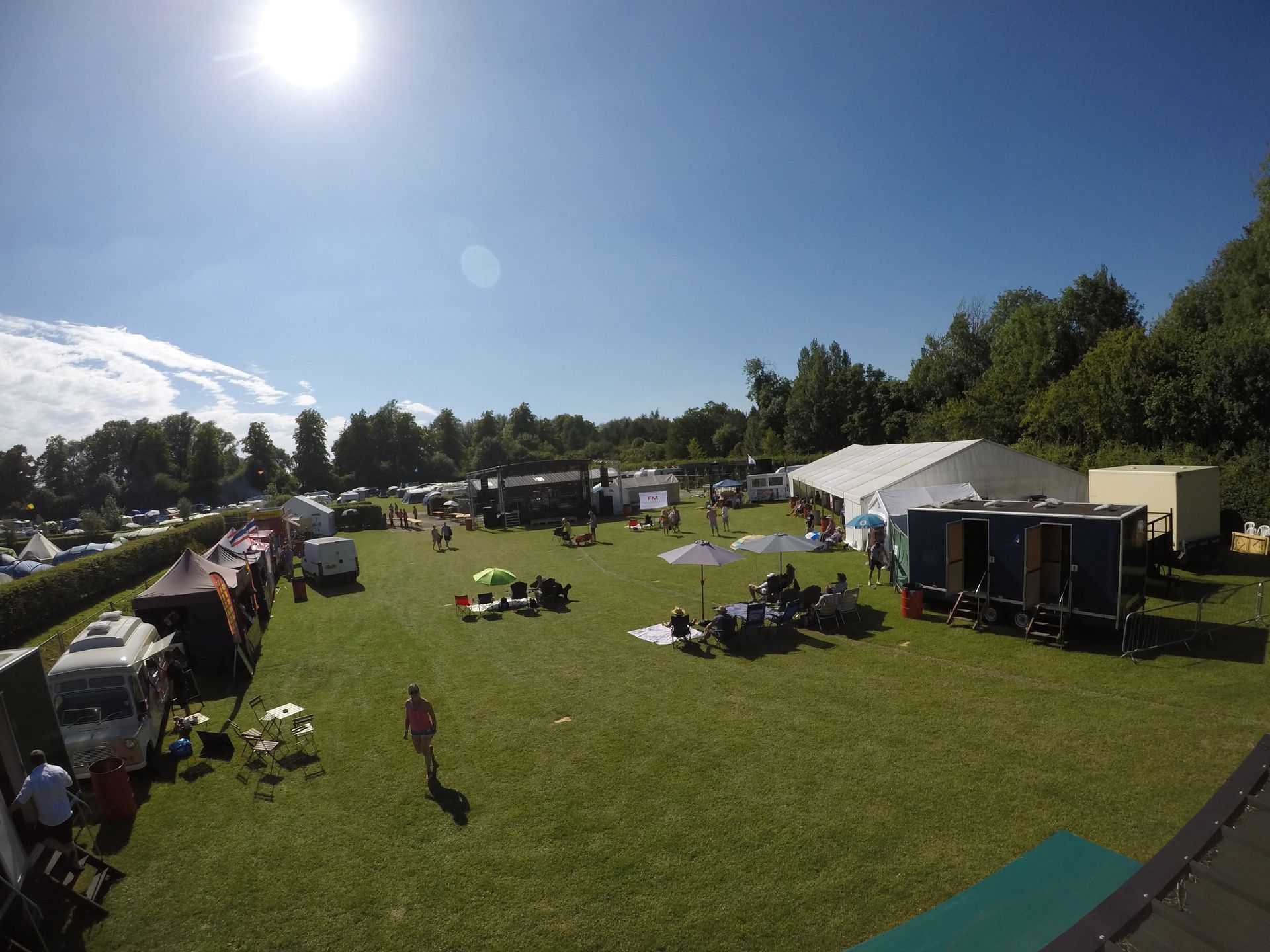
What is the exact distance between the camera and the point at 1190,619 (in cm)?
1228

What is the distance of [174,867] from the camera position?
6852 mm

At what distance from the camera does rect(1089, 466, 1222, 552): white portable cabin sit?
16062 millimetres

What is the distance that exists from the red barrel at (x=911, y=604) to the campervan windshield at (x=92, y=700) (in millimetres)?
14308

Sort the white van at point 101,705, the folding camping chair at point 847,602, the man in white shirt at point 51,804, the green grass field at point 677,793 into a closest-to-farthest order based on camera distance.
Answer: the green grass field at point 677,793 < the man in white shirt at point 51,804 < the white van at point 101,705 < the folding camping chair at point 847,602

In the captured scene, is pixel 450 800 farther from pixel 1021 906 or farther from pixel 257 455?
pixel 257 455

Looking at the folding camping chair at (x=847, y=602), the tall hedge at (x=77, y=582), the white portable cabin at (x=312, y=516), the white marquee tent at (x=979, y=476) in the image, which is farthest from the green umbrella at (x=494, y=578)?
the white portable cabin at (x=312, y=516)

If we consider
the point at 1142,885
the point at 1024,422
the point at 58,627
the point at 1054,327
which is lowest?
the point at 58,627

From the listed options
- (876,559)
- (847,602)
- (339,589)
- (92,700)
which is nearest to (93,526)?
(339,589)

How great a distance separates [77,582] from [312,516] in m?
14.0

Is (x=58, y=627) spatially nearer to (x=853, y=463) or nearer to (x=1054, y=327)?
(x=853, y=463)

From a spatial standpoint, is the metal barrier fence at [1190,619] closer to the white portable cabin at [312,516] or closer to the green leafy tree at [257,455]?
the white portable cabin at [312,516]

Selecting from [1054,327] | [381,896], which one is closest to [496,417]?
[1054,327]

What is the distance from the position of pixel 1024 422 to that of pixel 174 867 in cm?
4190

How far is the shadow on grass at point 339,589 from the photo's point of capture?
21391 mm
